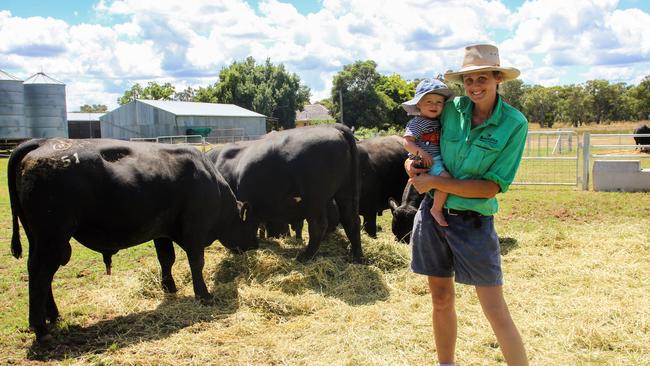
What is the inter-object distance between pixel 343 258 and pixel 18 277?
4.37 metres

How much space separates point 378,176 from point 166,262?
4.58 meters

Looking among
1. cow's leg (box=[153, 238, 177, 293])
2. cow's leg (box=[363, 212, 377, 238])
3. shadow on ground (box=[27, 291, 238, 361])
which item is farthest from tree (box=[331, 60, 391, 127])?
shadow on ground (box=[27, 291, 238, 361])

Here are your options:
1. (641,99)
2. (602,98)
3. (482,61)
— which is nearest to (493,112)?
(482,61)

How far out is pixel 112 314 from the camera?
5.83 meters

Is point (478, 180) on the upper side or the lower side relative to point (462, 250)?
upper

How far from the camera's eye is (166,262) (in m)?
6.52

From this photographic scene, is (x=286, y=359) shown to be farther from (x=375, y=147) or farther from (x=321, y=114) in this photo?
(x=321, y=114)

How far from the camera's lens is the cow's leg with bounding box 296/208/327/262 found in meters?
7.46

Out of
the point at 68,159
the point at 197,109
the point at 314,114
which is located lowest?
the point at 68,159

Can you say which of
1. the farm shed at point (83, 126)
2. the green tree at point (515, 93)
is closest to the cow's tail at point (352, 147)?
the farm shed at point (83, 126)

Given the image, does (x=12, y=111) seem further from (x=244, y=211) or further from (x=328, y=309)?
(x=328, y=309)

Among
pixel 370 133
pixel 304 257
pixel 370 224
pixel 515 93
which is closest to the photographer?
pixel 304 257

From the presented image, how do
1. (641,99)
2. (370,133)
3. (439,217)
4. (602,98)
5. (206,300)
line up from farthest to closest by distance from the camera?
(602,98)
(641,99)
(370,133)
(206,300)
(439,217)

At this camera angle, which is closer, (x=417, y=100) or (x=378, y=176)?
(x=417, y=100)
